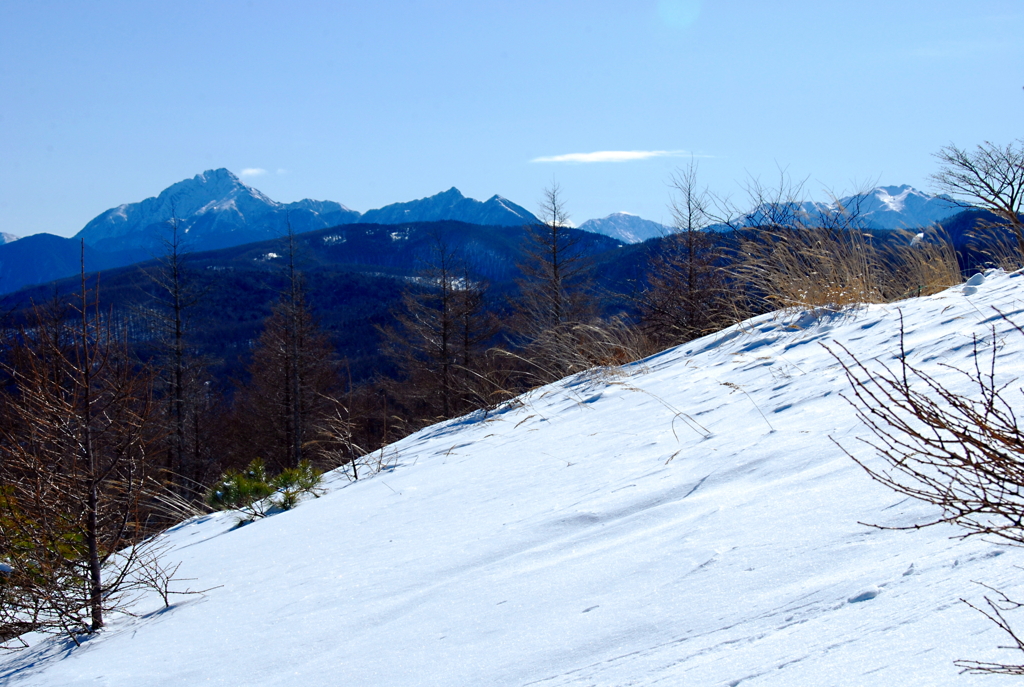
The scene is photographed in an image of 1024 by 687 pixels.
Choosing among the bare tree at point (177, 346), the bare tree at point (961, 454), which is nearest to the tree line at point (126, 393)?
the bare tree at point (961, 454)

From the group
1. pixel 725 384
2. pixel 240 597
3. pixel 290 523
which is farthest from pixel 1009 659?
pixel 290 523

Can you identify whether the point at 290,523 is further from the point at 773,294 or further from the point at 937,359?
the point at 773,294

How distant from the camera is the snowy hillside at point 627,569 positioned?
135 centimetres

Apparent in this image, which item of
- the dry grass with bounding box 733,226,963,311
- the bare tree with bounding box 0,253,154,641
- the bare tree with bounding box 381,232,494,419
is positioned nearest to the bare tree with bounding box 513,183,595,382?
the bare tree with bounding box 381,232,494,419

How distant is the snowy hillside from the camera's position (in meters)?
1.35

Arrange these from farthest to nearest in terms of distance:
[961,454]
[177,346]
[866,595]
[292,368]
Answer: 1. [292,368]
2. [177,346]
3. [961,454]
4. [866,595]

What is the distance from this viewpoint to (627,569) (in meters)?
1.93

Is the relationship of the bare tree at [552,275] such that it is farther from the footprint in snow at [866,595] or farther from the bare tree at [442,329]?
the footprint in snow at [866,595]

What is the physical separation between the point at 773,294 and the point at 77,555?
5662 mm

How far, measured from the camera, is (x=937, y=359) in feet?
10.5

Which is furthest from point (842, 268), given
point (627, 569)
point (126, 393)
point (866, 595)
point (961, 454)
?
point (126, 393)

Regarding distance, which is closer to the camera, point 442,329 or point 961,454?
point 961,454

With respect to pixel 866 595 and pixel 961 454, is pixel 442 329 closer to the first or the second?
pixel 961 454

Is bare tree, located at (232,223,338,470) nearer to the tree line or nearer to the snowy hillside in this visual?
the tree line
